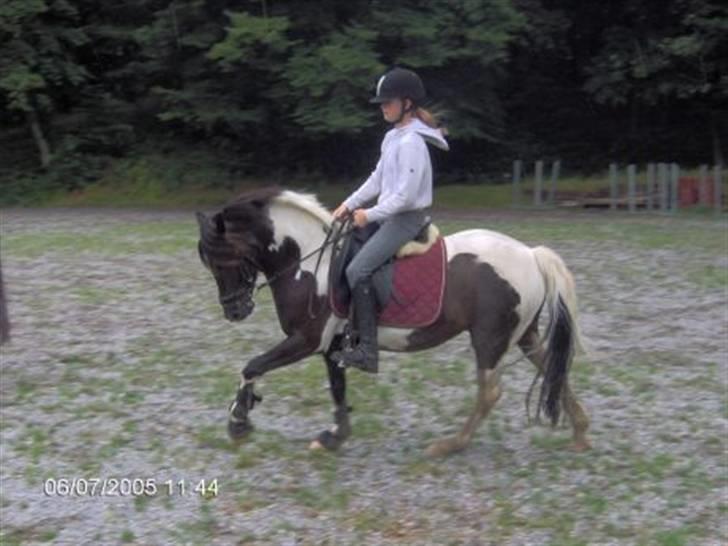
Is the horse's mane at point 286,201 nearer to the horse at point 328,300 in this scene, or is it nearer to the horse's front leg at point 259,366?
the horse at point 328,300

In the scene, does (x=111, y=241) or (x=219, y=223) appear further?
(x=111, y=241)

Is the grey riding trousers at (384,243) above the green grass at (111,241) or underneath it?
above

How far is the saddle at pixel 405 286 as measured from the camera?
23.4 ft

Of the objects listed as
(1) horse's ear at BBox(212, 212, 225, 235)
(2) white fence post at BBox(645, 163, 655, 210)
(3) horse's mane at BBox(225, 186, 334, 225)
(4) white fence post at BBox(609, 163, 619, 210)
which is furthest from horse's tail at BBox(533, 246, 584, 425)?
(2) white fence post at BBox(645, 163, 655, 210)

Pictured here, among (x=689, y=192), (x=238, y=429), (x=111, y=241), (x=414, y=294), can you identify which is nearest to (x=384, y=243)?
(x=414, y=294)

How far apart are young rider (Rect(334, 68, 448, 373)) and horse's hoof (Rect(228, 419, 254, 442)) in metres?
0.76

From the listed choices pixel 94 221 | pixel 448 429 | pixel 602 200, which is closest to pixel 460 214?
pixel 602 200

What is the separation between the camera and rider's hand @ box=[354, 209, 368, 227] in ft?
23.1

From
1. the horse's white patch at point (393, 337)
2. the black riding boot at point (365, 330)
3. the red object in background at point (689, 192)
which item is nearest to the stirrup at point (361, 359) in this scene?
the black riding boot at point (365, 330)

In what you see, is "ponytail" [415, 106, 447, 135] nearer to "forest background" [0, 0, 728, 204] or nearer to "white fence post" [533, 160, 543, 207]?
"forest background" [0, 0, 728, 204]

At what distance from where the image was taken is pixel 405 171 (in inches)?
274

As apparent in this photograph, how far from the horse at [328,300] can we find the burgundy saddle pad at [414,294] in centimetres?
7

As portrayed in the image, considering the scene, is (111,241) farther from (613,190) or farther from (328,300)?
(613,190)

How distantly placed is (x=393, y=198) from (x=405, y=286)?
573 millimetres
